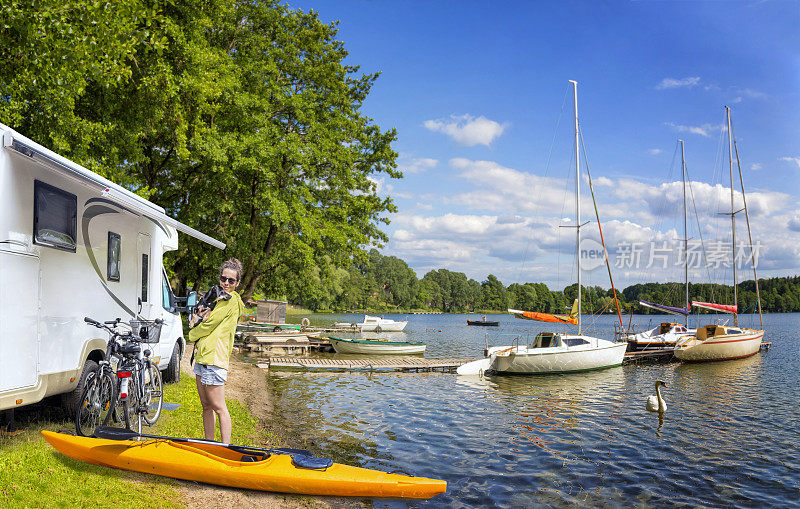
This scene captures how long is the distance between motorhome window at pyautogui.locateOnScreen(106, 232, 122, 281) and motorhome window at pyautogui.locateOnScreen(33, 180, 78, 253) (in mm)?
1080

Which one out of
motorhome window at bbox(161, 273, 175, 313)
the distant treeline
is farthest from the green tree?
motorhome window at bbox(161, 273, 175, 313)

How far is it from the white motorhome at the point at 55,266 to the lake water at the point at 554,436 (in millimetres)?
4551

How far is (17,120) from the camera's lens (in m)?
10.8

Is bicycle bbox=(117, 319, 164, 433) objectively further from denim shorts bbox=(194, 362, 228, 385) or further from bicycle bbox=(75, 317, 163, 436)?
denim shorts bbox=(194, 362, 228, 385)

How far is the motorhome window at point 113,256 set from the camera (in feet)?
27.1

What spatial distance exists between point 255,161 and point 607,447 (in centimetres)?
1452

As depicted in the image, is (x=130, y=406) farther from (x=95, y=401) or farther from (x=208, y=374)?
(x=208, y=374)

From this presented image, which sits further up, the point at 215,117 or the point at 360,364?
the point at 215,117

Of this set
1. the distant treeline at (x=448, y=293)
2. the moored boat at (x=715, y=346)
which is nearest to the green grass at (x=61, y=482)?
the moored boat at (x=715, y=346)

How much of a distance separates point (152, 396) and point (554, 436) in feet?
29.5

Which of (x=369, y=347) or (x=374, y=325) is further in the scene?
(x=374, y=325)

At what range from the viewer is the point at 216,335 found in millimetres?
6406

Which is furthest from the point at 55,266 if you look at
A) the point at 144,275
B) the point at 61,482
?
the point at 144,275

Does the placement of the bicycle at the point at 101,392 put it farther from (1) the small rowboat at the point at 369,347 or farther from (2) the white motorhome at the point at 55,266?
(1) the small rowboat at the point at 369,347
